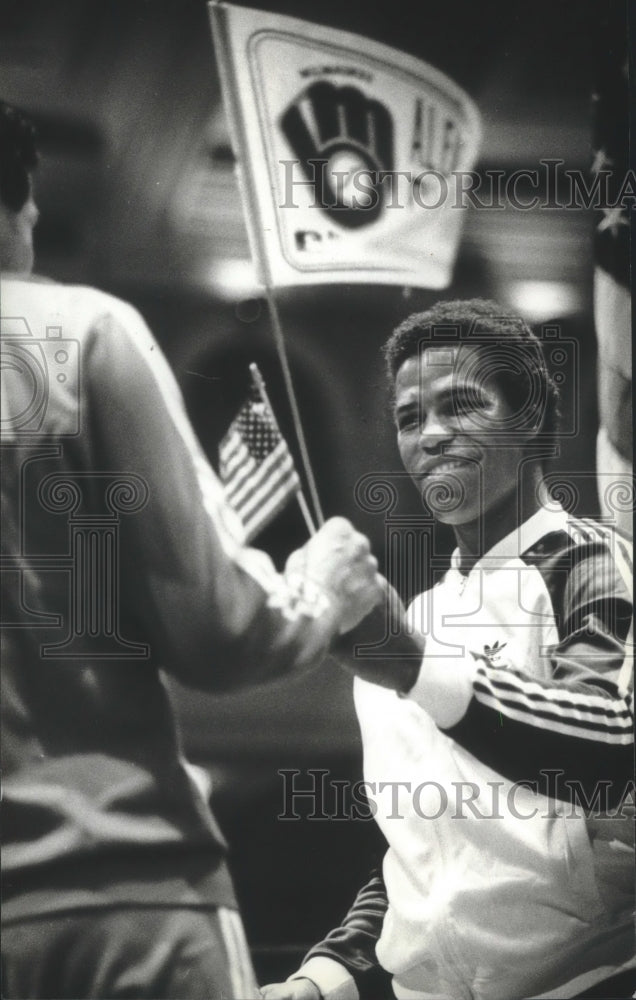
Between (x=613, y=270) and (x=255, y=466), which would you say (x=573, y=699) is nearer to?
(x=255, y=466)

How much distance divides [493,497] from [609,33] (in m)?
1.02

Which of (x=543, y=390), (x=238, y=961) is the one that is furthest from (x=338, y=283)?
(x=238, y=961)

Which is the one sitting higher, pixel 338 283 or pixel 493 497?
pixel 338 283

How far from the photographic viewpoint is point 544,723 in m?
1.91

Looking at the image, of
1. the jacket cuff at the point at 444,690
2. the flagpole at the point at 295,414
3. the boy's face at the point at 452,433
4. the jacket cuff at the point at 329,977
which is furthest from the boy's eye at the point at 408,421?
the jacket cuff at the point at 329,977

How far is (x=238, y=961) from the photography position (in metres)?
1.85

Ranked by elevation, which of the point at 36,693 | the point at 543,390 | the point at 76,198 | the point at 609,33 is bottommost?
the point at 36,693

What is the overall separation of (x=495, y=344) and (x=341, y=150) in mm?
510

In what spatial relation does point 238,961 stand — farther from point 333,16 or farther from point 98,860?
point 333,16

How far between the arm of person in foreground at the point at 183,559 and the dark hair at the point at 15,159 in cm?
28

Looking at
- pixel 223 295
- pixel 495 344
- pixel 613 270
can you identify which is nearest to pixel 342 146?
Result: pixel 223 295

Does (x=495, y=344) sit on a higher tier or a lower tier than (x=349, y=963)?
higher

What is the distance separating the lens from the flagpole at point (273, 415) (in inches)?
75.2

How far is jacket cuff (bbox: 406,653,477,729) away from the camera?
6.22ft
